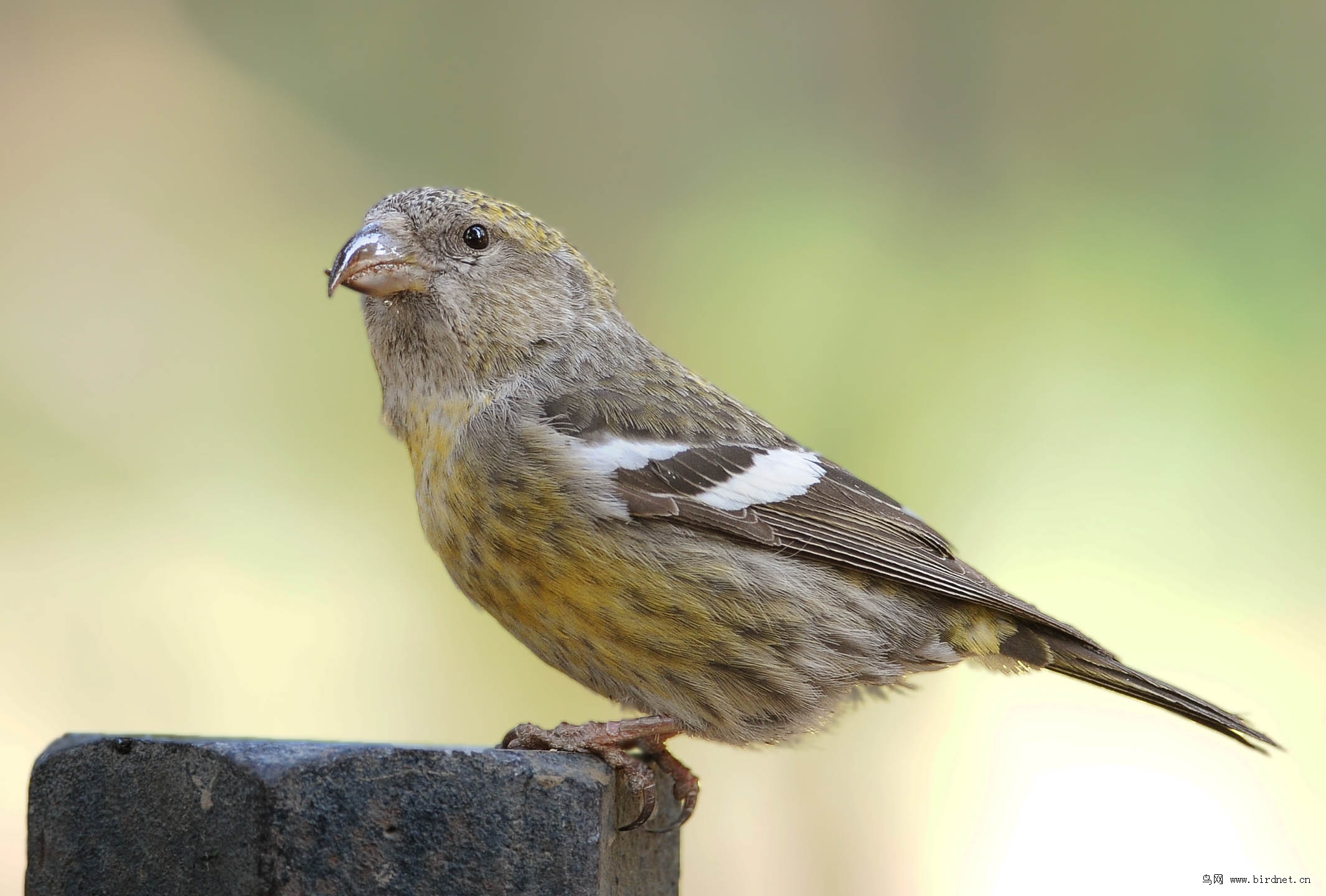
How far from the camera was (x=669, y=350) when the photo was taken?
5.62 m

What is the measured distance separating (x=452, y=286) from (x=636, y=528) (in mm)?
789

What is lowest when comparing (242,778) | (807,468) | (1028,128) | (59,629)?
(242,778)

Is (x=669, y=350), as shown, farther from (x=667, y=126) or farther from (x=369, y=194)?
(x=369, y=194)

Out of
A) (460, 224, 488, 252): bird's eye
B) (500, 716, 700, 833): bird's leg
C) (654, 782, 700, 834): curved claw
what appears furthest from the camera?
(460, 224, 488, 252): bird's eye

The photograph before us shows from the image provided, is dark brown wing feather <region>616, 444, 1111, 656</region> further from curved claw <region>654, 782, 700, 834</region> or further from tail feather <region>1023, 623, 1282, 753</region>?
curved claw <region>654, 782, 700, 834</region>

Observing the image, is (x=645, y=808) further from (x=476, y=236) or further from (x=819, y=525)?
(x=476, y=236)

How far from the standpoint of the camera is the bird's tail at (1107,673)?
119 inches

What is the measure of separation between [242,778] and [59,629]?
10.8 feet

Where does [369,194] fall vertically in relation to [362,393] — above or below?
above

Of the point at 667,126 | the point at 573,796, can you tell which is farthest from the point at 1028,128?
the point at 573,796

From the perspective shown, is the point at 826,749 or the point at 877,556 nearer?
the point at 877,556

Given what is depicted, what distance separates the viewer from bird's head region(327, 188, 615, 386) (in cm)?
314

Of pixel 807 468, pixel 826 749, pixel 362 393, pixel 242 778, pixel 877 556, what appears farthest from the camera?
pixel 362 393

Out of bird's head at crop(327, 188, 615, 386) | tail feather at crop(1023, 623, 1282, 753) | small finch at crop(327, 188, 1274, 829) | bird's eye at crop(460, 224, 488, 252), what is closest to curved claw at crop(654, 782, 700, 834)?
small finch at crop(327, 188, 1274, 829)
